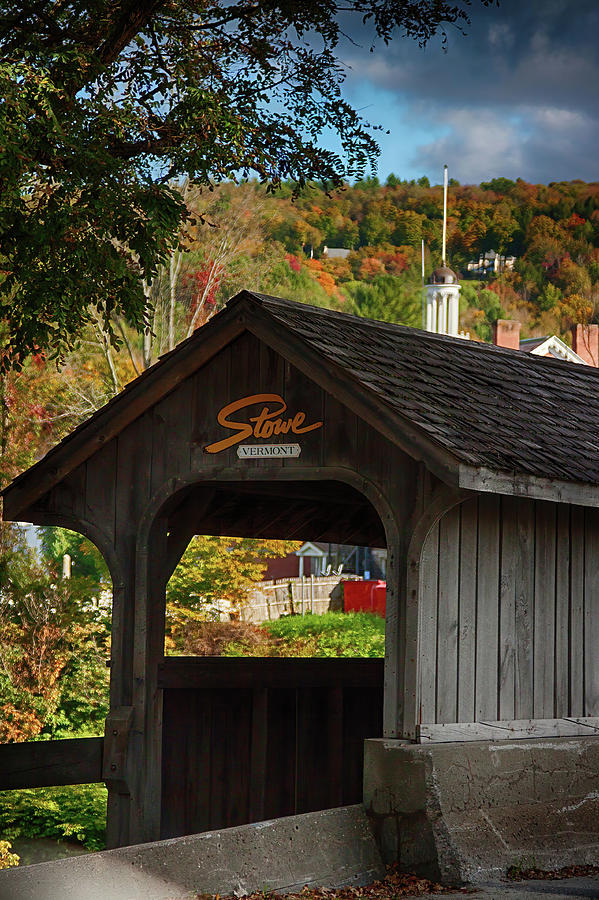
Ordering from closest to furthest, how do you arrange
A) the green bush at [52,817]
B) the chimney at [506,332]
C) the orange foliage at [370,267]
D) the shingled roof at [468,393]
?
the shingled roof at [468,393]
the green bush at [52,817]
the chimney at [506,332]
the orange foliage at [370,267]

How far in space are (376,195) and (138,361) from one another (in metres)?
56.5

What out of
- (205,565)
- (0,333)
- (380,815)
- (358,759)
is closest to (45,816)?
(205,565)

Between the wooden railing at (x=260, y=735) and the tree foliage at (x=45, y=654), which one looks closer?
the wooden railing at (x=260, y=735)

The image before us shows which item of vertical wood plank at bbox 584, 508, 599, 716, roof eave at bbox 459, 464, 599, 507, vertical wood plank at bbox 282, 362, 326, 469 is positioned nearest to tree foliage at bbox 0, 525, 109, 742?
vertical wood plank at bbox 282, 362, 326, 469

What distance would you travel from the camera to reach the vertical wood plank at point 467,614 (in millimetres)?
7629

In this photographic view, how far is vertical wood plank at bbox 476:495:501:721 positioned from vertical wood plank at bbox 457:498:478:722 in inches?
2.1

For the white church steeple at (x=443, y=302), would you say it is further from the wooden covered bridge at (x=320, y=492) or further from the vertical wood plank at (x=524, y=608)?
the vertical wood plank at (x=524, y=608)

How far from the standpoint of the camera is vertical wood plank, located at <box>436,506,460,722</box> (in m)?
7.48

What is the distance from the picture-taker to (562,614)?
8.43 m

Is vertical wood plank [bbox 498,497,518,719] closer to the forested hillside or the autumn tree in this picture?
the autumn tree

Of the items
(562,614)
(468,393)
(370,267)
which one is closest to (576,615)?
(562,614)

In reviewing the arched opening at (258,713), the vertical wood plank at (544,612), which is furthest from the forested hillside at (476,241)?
the vertical wood plank at (544,612)

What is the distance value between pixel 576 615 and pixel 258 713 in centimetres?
302

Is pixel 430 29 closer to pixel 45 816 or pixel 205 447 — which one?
pixel 205 447
